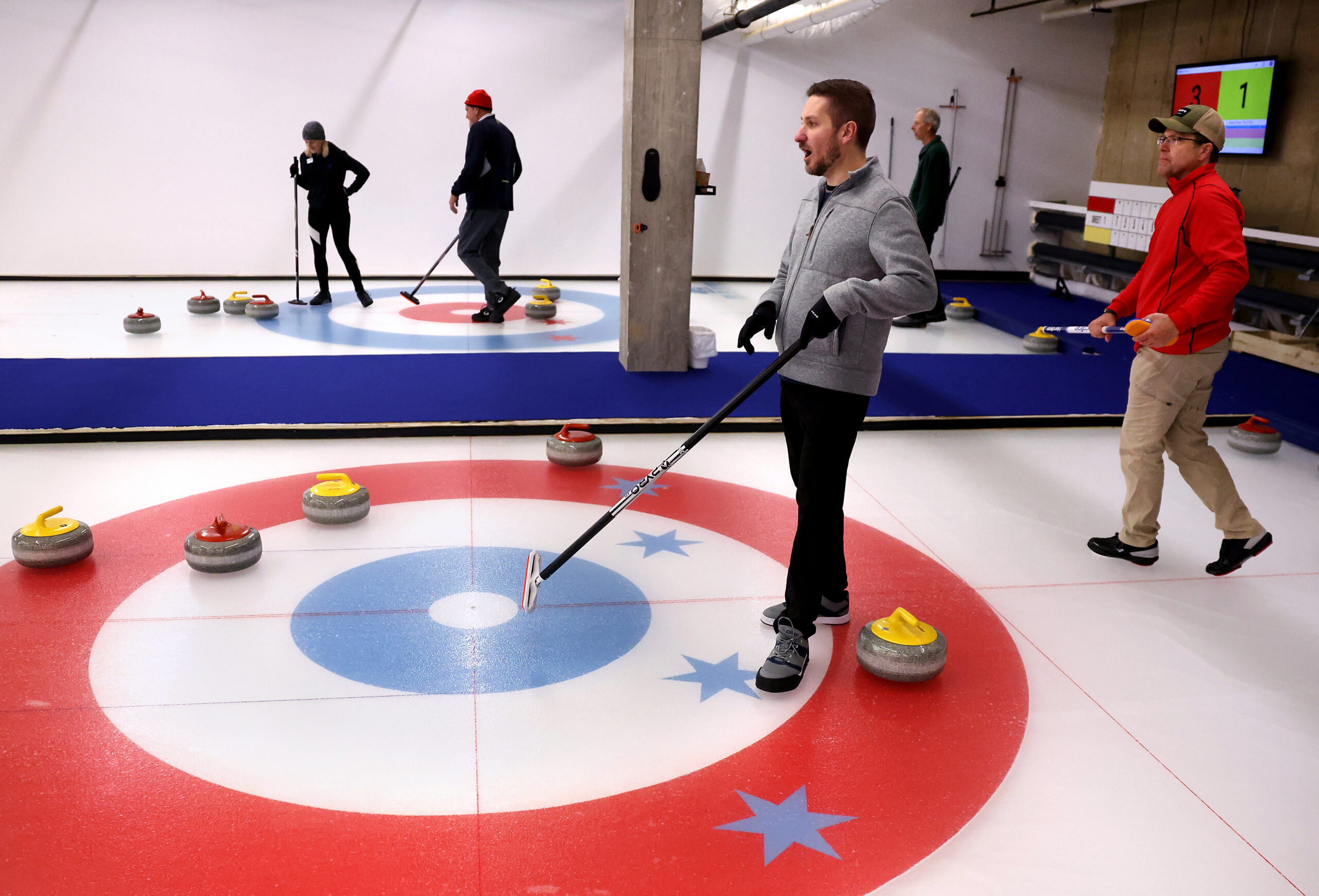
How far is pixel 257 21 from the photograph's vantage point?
10664 millimetres

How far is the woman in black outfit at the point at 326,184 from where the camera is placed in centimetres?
886

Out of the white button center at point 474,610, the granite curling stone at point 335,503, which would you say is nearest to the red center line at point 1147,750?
the white button center at point 474,610

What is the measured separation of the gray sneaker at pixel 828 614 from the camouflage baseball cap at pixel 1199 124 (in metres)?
2.11

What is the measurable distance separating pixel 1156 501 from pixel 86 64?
11.0 meters

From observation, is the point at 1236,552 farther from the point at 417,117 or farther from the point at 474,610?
the point at 417,117

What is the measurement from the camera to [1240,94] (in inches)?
383

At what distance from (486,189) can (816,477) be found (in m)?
5.95

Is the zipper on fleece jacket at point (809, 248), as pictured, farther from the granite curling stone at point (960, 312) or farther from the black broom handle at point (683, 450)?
the granite curling stone at point (960, 312)

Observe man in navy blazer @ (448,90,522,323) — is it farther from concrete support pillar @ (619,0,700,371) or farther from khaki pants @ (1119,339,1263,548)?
khaki pants @ (1119,339,1263,548)

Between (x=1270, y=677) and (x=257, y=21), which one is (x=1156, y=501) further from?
(x=257, y=21)

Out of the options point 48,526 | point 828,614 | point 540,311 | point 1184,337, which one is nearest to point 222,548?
point 48,526

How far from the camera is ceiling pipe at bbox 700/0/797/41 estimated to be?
28.0ft

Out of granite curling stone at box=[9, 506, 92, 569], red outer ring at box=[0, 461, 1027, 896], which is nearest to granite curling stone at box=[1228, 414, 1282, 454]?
red outer ring at box=[0, 461, 1027, 896]

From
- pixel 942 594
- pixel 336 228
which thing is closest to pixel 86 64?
pixel 336 228
